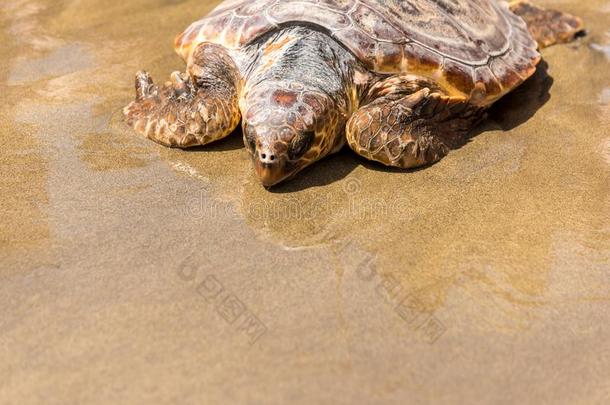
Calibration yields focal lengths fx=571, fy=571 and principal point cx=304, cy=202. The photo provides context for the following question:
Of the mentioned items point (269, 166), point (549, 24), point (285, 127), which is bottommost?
point (549, 24)

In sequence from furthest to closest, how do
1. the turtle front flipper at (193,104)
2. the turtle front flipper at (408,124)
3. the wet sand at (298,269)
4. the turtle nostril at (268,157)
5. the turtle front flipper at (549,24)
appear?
the turtle front flipper at (549,24)
the turtle front flipper at (193,104)
the turtle front flipper at (408,124)
the turtle nostril at (268,157)
the wet sand at (298,269)

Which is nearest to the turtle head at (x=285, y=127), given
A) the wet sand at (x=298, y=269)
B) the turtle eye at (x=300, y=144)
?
the turtle eye at (x=300, y=144)

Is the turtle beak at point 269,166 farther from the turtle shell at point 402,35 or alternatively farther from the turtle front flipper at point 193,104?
the turtle shell at point 402,35

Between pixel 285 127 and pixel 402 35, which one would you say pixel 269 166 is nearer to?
pixel 285 127

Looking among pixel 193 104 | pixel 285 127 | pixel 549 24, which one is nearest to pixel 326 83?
pixel 285 127

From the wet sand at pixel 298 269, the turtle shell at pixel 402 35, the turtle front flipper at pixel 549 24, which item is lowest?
the turtle front flipper at pixel 549 24

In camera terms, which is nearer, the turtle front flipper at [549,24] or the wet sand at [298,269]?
the wet sand at [298,269]

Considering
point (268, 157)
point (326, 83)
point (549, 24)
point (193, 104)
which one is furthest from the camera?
point (549, 24)
